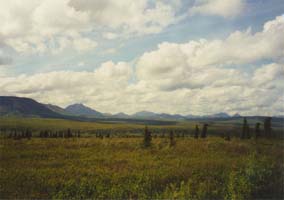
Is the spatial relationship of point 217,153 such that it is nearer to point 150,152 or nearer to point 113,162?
point 150,152

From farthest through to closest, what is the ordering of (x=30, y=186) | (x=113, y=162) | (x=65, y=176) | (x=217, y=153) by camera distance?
(x=217, y=153) < (x=113, y=162) < (x=65, y=176) < (x=30, y=186)

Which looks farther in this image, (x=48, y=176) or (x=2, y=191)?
(x=48, y=176)

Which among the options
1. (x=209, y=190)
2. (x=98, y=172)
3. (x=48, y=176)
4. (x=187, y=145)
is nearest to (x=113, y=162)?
(x=98, y=172)

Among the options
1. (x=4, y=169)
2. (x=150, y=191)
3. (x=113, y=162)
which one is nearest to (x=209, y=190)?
(x=150, y=191)

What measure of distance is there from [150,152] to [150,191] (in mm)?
19818

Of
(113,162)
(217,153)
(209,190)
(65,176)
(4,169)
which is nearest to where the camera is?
(209,190)

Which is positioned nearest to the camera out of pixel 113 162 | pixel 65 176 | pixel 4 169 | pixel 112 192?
pixel 112 192

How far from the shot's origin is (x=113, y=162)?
2962cm

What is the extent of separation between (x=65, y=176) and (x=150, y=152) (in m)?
16.8

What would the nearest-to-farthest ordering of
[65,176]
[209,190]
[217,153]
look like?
[209,190] → [65,176] → [217,153]

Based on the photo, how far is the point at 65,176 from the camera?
73.8 feet

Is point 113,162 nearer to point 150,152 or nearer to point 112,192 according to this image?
point 150,152

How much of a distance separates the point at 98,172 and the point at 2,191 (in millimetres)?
6659

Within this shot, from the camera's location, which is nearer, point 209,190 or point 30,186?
point 209,190
